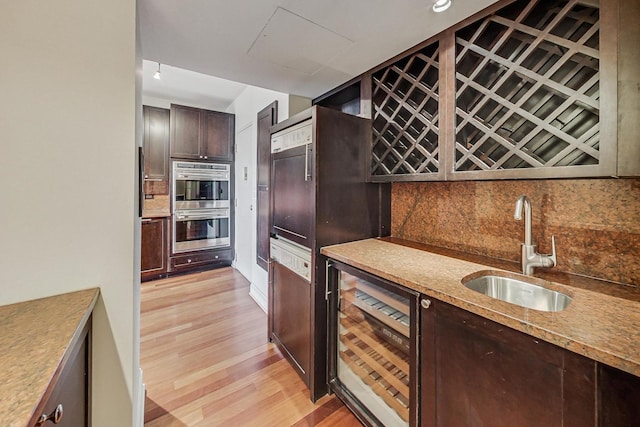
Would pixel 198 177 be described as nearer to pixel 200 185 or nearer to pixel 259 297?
pixel 200 185

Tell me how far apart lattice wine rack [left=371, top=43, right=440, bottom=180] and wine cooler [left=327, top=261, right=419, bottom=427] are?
30.8 inches

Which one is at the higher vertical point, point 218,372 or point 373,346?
point 373,346

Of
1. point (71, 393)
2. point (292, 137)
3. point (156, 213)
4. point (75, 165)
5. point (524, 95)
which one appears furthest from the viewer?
point (156, 213)

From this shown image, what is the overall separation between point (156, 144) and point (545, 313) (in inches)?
181

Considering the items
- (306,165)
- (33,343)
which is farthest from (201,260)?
(33,343)

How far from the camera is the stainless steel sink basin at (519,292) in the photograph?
117 centimetres

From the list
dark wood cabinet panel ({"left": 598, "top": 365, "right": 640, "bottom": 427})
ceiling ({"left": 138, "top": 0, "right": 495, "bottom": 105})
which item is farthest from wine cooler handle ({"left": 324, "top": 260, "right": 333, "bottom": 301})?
ceiling ({"left": 138, "top": 0, "right": 495, "bottom": 105})

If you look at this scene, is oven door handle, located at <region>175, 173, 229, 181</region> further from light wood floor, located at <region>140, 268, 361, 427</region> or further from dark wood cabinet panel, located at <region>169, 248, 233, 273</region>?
light wood floor, located at <region>140, 268, 361, 427</region>

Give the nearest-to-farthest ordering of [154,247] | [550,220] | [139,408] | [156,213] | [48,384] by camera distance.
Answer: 1. [48,384]
2. [550,220]
3. [139,408]
4. [154,247]
5. [156,213]

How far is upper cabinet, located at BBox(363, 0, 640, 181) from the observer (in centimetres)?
96

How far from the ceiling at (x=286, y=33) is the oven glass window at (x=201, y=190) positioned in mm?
2432

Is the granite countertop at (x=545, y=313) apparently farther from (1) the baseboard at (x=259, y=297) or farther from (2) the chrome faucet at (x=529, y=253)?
(1) the baseboard at (x=259, y=297)

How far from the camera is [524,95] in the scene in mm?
1205

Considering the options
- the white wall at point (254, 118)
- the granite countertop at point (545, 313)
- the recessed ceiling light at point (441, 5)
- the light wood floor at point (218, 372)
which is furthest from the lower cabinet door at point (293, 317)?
the recessed ceiling light at point (441, 5)
